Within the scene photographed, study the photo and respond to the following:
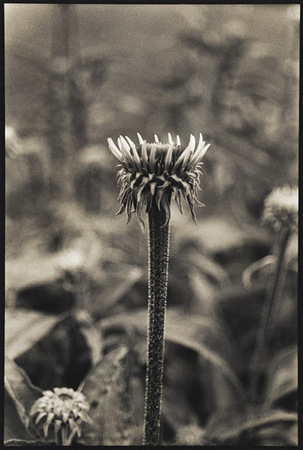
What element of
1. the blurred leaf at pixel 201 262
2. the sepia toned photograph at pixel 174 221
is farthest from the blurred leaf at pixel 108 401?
the blurred leaf at pixel 201 262

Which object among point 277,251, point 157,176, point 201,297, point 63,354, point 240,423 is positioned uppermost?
point 157,176

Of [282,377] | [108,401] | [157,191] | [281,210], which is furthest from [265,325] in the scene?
[157,191]

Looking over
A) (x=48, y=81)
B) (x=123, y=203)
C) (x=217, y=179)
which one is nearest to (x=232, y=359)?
(x=217, y=179)

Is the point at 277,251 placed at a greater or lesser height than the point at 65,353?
greater

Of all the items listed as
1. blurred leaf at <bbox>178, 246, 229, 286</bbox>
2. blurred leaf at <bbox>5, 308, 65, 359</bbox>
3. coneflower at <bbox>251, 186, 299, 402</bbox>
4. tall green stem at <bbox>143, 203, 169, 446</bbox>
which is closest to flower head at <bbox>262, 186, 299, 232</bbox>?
coneflower at <bbox>251, 186, 299, 402</bbox>

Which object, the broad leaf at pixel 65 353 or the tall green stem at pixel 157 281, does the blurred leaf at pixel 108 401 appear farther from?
the tall green stem at pixel 157 281

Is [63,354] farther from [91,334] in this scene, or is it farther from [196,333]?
[196,333]
